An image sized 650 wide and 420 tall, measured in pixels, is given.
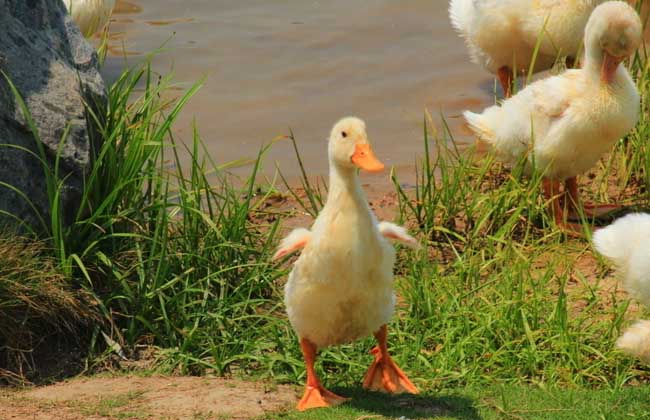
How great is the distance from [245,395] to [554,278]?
2018 mm

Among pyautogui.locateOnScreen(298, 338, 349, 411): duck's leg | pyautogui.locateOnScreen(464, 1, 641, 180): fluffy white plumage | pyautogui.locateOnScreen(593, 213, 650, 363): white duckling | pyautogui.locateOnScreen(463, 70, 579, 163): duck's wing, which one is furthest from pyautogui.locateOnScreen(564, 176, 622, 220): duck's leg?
pyautogui.locateOnScreen(298, 338, 349, 411): duck's leg

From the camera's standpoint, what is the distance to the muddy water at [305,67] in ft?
30.2

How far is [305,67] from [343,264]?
5852mm

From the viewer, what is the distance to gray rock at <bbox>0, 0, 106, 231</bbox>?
18.2 ft

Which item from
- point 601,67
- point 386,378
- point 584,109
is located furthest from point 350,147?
point 601,67

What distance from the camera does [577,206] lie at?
22.5 feet

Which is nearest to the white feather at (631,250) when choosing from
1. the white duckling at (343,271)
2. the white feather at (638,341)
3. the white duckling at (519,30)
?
the white feather at (638,341)

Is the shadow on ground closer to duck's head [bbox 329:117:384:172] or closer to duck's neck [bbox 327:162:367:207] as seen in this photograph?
duck's neck [bbox 327:162:367:207]

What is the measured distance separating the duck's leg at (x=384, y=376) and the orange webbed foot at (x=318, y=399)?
6.7 inches

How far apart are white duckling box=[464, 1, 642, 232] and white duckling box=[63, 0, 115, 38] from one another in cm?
371

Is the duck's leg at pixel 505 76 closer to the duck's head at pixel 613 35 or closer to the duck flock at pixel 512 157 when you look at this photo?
the duck flock at pixel 512 157

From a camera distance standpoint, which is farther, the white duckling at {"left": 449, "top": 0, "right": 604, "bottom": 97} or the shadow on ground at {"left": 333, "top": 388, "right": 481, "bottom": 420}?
the white duckling at {"left": 449, "top": 0, "right": 604, "bottom": 97}

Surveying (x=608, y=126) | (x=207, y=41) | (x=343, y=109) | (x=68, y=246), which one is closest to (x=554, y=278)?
(x=608, y=126)

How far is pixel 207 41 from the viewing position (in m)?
10.9
